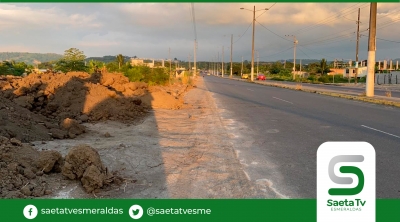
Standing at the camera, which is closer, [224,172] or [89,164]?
[89,164]

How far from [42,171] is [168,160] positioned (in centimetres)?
229

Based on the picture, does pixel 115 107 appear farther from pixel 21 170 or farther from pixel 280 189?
pixel 280 189

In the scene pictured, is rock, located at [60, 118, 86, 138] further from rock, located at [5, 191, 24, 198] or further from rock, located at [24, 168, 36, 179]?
rock, located at [5, 191, 24, 198]

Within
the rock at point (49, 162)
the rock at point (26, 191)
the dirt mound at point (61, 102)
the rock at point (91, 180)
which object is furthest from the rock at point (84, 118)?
the rock at point (26, 191)

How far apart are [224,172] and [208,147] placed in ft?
6.89

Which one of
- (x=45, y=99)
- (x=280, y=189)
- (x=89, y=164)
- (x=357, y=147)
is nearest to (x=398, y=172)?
(x=357, y=147)

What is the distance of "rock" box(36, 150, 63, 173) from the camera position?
5520 millimetres

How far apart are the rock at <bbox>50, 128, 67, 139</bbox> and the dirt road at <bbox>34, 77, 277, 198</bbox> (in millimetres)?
276

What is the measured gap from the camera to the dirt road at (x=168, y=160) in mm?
5139

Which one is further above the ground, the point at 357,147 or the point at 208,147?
the point at 357,147

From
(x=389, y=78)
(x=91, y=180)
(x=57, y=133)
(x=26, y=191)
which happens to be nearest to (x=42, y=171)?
(x=26, y=191)

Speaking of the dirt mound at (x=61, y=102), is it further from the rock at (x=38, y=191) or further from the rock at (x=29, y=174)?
the rock at (x=38, y=191)

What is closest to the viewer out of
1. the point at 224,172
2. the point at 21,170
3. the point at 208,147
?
the point at 21,170

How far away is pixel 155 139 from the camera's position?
8914 mm
